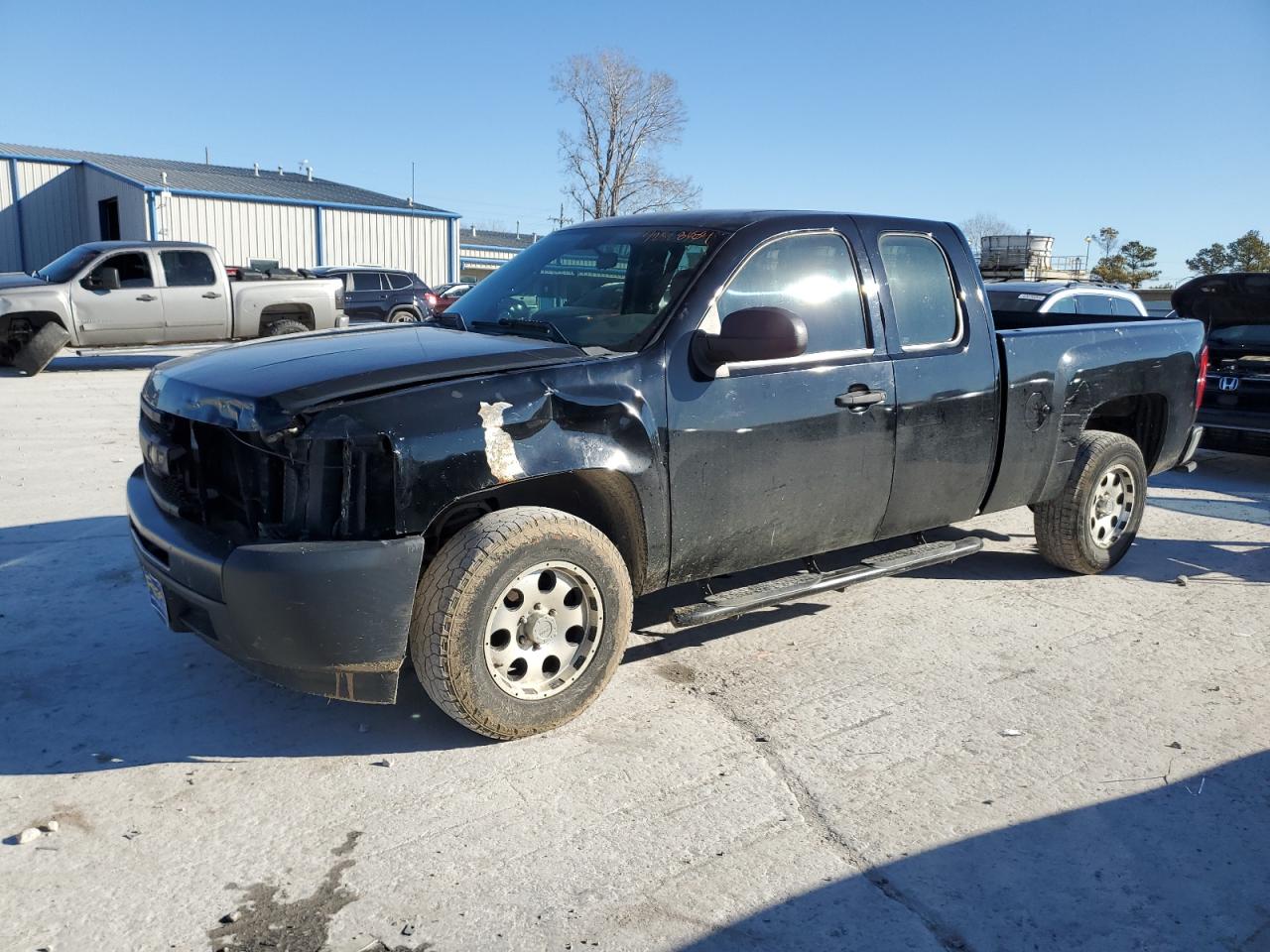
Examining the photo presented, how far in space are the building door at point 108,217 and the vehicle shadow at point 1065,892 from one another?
1367 inches

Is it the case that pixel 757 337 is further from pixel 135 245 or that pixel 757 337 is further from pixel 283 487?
pixel 135 245

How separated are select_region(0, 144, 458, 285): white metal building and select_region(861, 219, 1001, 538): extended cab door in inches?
1162

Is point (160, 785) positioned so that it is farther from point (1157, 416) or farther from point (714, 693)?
point (1157, 416)

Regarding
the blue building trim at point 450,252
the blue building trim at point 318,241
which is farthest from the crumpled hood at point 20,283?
the blue building trim at point 450,252

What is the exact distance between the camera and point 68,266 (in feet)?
48.7

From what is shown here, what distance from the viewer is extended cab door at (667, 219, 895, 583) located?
389 cm

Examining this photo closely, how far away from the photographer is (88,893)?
272 cm

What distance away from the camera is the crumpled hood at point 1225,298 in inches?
342

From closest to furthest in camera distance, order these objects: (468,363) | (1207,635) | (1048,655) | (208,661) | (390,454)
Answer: (390,454), (468,363), (208,661), (1048,655), (1207,635)

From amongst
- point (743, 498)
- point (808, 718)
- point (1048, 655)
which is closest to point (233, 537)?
point (743, 498)

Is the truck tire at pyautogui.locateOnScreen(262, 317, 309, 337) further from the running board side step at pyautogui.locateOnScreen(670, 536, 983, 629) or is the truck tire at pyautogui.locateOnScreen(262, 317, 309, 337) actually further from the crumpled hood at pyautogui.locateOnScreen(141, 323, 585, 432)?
the running board side step at pyautogui.locateOnScreen(670, 536, 983, 629)

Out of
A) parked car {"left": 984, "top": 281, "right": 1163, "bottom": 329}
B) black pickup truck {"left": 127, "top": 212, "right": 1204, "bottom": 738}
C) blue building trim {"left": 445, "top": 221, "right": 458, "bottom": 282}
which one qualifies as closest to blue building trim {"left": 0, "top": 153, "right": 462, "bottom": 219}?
blue building trim {"left": 445, "top": 221, "right": 458, "bottom": 282}

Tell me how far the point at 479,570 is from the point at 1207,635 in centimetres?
373

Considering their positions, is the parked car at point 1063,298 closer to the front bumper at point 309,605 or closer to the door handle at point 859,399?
the door handle at point 859,399
